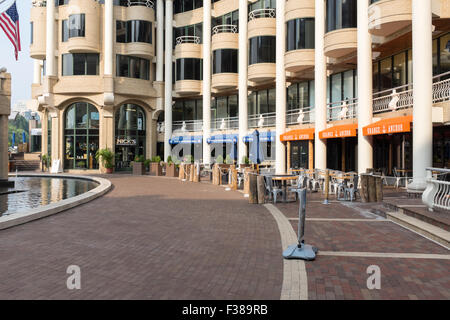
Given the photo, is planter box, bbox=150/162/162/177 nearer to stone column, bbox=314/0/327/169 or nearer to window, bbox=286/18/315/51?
stone column, bbox=314/0/327/169

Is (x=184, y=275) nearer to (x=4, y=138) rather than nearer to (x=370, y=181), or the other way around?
(x=370, y=181)

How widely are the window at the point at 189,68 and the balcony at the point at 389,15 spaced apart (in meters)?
21.2

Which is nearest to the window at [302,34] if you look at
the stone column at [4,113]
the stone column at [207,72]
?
the stone column at [207,72]

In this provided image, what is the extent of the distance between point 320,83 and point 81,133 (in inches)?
906

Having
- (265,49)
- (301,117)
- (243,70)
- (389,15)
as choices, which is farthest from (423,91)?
(243,70)

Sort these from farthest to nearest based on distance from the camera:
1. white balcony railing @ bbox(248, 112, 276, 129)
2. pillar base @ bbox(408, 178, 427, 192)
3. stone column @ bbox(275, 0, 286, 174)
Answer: white balcony railing @ bbox(248, 112, 276, 129) < stone column @ bbox(275, 0, 286, 174) < pillar base @ bbox(408, 178, 427, 192)

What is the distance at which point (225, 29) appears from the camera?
3391 cm

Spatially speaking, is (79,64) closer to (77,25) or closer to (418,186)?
(77,25)

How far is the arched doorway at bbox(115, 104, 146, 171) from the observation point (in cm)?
3647

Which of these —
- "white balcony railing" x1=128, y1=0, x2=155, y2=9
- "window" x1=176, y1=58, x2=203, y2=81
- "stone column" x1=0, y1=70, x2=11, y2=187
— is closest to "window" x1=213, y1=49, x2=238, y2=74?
"window" x1=176, y1=58, x2=203, y2=81

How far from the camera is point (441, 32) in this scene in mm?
17297

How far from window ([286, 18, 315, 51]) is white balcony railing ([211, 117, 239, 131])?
410 inches
